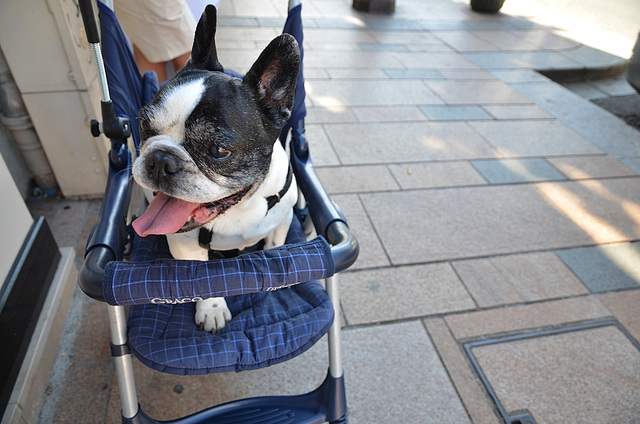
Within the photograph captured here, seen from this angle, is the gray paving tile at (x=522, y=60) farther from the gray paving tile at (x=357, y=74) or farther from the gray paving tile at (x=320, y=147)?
the gray paving tile at (x=320, y=147)

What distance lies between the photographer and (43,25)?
2.20 meters

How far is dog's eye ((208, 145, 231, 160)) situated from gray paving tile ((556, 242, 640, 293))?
93.6 inches

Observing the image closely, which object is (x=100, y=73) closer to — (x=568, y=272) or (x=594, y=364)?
(x=594, y=364)

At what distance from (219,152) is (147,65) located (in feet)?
5.58

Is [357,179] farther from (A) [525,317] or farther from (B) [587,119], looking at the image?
(B) [587,119]

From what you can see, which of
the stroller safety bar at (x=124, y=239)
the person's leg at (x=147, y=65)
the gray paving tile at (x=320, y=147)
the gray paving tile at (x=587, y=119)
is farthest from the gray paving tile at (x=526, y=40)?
the stroller safety bar at (x=124, y=239)

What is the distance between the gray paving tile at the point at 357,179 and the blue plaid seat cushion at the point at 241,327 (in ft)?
5.32

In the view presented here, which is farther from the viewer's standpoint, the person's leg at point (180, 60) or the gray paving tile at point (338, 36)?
the gray paving tile at point (338, 36)

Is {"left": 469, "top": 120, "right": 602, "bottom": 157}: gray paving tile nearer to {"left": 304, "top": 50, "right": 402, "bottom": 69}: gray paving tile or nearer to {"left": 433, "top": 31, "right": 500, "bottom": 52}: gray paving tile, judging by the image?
{"left": 304, "top": 50, "right": 402, "bottom": 69}: gray paving tile

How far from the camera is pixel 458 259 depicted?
264cm

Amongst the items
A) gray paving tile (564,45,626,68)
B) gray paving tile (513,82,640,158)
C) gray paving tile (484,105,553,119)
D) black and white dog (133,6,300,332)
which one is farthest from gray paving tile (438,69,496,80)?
black and white dog (133,6,300,332)

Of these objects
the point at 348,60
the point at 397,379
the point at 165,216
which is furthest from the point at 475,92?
the point at 165,216

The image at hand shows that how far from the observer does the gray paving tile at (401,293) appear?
2.29 meters

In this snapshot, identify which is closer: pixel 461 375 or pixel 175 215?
pixel 175 215
